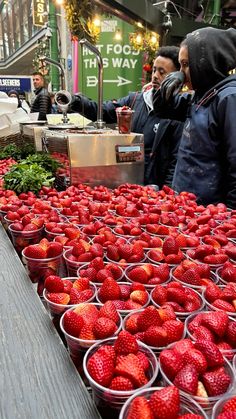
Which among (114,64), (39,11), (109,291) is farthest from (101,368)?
(39,11)

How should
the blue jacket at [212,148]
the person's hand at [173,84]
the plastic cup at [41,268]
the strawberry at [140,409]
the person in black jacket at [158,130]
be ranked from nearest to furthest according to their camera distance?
the strawberry at [140,409]
the plastic cup at [41,268]
the blue jacket at [212,148]
the person's hand at [173,84]
the person in black jacket at [158,130]

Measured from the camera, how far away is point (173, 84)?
2.51 m

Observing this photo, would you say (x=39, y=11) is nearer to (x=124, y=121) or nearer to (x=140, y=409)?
(x=124, y=121)

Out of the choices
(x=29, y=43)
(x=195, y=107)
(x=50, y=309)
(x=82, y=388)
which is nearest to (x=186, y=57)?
(x=195, y=107)

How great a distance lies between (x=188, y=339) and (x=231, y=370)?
4.6 inches

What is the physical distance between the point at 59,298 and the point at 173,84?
1958 mm

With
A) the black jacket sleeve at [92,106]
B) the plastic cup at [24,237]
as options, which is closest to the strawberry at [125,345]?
the plastic cup at [24,237]

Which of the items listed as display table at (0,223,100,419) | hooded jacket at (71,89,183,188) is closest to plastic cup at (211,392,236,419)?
display table at (0,223,100,419)

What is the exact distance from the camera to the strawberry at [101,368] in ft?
2.36

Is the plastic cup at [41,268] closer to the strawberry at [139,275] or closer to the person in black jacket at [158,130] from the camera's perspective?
the strawberry at [139,275]

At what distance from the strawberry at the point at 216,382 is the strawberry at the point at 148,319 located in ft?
0.58

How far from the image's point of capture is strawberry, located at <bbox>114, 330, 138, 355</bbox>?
781 mm

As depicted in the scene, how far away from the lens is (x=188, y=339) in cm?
84

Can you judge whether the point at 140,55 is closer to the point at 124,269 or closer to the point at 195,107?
the point at 195,107
